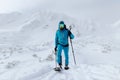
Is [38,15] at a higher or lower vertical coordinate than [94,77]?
higher

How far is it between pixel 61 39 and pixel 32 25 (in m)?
30.9

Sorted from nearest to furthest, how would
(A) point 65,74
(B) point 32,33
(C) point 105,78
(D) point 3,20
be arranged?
(C) point 105,78 < (A) point 65,74 < (B) point 32,33 < (D) point 3,20

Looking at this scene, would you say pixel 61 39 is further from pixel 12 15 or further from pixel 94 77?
pixel 12 15

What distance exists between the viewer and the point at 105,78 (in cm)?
880

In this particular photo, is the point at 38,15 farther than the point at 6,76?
Yes

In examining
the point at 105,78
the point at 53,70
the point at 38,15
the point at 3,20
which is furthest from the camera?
the point at 38,15

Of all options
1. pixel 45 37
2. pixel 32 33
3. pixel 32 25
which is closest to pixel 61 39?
pixel 45 37

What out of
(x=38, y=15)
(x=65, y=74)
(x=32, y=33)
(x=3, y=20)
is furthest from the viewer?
(x=38, y=15)

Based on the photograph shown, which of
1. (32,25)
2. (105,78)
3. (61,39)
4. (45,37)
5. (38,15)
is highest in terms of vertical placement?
(38,15)

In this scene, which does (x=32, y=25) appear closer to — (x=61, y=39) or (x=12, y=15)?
(x=12, y=15)

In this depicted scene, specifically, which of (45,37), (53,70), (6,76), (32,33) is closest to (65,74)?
(53,70)

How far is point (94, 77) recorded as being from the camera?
895 cm

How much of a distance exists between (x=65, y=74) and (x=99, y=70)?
1773 millimetres

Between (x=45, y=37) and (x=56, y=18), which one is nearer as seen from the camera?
(x=45, y=37)
